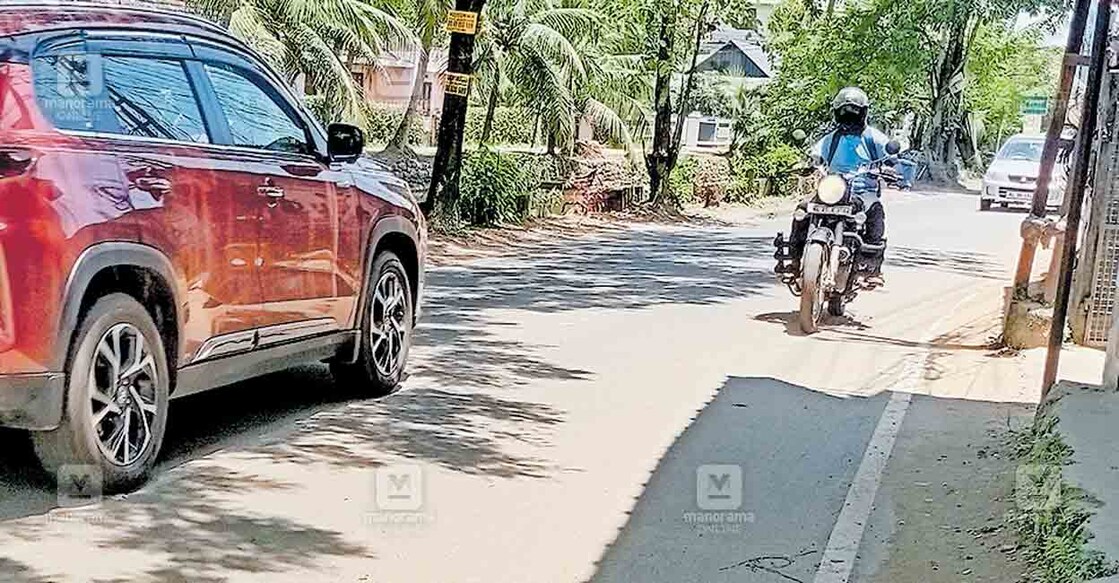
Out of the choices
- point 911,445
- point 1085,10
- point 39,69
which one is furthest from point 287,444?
point 1085,10

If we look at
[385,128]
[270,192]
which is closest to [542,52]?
[385,128]

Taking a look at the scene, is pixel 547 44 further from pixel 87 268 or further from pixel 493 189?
pixel 87 268

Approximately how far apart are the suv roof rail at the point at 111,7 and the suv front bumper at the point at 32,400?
5.20 feet

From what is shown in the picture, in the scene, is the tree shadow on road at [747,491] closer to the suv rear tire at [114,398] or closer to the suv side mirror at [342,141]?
the suv rear tire at [114,398]

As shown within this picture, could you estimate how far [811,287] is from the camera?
10.5 m

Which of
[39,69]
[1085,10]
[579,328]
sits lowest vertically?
[579,328]

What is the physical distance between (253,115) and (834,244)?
5.50 m

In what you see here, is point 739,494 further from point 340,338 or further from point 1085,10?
point 1085,10

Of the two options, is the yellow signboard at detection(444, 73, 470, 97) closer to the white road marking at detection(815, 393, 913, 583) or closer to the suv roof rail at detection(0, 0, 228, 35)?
the white road marking at detection(815, 393, 913, 583)

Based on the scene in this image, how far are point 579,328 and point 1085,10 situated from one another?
432 centimetres

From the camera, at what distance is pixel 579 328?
10.5m

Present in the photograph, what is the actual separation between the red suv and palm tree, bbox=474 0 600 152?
17298mm

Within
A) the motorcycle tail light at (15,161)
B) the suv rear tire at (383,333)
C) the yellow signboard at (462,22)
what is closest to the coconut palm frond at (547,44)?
the yellow signboard at (462,22)

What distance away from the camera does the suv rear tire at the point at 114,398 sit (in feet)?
16.9
